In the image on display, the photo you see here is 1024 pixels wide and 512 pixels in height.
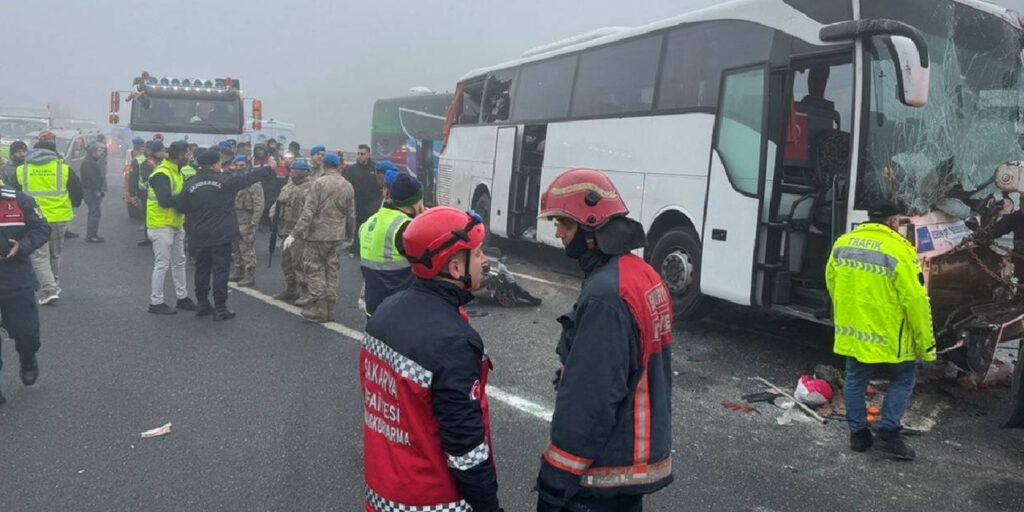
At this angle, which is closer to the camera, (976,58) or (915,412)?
(915,412)

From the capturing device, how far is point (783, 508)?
3791mm

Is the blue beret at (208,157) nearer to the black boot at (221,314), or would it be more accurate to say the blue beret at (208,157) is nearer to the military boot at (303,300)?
the black boot at (221,314)

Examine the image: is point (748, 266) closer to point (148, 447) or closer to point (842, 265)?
point (842, 265)

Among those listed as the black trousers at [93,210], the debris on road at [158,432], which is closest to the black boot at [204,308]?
the debris on road at [158,432]

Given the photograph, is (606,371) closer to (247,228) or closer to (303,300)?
(303,300)

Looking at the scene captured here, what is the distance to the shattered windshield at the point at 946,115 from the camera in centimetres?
582

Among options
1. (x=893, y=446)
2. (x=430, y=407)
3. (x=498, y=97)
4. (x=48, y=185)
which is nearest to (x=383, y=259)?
(x=430, y=407)

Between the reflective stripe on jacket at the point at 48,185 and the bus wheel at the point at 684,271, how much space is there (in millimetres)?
7110

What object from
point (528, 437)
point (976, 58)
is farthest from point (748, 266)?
point (528, 437)

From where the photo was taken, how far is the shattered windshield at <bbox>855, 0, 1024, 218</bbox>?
582cm

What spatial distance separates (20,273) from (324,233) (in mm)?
2817

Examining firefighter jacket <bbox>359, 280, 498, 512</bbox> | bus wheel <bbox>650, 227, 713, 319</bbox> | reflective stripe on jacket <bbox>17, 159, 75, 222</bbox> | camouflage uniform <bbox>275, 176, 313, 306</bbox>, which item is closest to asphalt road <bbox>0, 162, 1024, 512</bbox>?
bus wheel <bbox>650, 227, 713, 319</bbox>

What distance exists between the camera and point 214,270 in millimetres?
7781

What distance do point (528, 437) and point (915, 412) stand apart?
2.93 m
